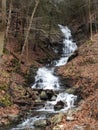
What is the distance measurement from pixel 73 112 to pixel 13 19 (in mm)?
19149

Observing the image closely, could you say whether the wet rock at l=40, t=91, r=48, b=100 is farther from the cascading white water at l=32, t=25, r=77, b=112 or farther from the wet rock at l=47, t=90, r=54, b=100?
the cascading white water at l=32, t=25, r=77, b=112

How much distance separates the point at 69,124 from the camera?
13938 millimetres

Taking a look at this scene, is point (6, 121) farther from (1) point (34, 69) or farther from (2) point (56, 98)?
(1) point (34, 69)

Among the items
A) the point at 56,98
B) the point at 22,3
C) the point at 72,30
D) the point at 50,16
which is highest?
the point at 72,30

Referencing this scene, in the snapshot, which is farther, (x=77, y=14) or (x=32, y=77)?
(x=77, y=14)

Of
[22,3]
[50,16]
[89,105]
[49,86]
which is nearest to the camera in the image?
[89,105]

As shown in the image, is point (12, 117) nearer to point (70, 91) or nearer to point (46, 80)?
point (70, 91)

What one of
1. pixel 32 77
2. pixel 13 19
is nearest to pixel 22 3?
pixel 13 19

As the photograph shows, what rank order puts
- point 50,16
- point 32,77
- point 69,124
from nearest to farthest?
point 69,124 → point 32,77 → point 50,16

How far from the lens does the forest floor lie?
14.2 m

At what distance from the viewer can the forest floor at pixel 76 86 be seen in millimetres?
14227

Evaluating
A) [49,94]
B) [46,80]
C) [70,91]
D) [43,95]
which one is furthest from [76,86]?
[46,80]

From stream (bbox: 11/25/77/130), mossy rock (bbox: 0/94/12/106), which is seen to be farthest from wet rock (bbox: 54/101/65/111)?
mossy rock (bbox: 0/94/12/106)

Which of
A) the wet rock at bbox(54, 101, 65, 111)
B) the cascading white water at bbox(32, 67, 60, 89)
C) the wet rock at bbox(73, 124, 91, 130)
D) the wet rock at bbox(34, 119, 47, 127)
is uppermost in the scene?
the cascading white water at bbox(32, 67, 60, 89)
